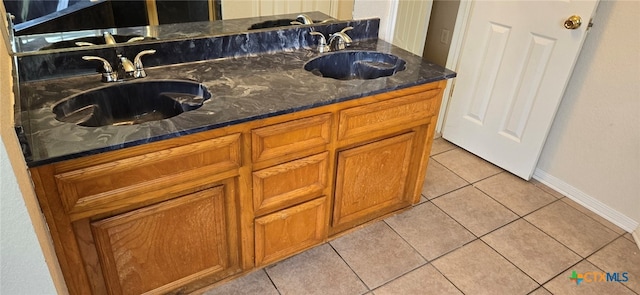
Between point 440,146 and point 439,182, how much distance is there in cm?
46

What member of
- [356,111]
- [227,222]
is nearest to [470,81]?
[356,111]

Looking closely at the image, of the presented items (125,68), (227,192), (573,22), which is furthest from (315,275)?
(573,22)

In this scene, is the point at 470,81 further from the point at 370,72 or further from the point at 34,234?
the point at 34,234

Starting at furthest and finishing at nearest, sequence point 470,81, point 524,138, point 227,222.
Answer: point 470,81
point 524,138
point 227,222

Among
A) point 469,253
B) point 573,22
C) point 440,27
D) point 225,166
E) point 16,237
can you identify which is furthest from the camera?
point 440,27

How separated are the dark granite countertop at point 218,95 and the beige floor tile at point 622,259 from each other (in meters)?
1.13

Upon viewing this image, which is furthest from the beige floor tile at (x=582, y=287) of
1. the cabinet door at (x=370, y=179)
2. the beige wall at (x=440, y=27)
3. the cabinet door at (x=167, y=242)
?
the beige wall at (x=440, y=27)

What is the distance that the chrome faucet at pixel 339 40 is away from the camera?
1.97m

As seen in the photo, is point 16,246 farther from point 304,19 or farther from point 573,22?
point 573,22

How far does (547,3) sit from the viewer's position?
2.14 metres

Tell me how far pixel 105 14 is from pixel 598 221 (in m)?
2.49

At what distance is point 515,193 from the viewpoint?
2395 mm

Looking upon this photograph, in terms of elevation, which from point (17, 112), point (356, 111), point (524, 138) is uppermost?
point (17, 112)

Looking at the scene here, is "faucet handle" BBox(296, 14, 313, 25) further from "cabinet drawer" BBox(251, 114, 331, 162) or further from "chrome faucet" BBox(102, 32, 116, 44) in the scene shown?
"chrome faucet" BBox(102, 32, 116, 44)
